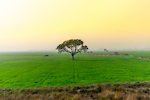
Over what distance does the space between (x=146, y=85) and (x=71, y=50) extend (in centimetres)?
3652

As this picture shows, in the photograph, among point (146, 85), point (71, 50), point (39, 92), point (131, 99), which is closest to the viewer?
point (131, 99)

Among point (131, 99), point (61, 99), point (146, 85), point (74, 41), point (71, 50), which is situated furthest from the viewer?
point (71, 50)

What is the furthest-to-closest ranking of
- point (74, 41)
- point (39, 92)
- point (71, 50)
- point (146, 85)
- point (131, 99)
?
point (71, 50) < point (74, 41) < point (146, 85) < point (39, 92) < point (131, 99)

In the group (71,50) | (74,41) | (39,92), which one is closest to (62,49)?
(71,50)

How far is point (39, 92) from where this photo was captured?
28.2 ft

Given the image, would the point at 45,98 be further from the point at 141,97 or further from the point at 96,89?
the point at 141,97

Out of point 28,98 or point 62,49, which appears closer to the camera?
point 28,98

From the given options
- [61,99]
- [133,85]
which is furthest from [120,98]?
[61,99]

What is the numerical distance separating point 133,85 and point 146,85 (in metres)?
1.61

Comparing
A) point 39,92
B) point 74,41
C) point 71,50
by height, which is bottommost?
point 39,92

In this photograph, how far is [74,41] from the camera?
41.3 meters

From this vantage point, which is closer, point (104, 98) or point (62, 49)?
point (104, 98)

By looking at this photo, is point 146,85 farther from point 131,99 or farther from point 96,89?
point 96,89

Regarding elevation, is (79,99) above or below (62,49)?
below
